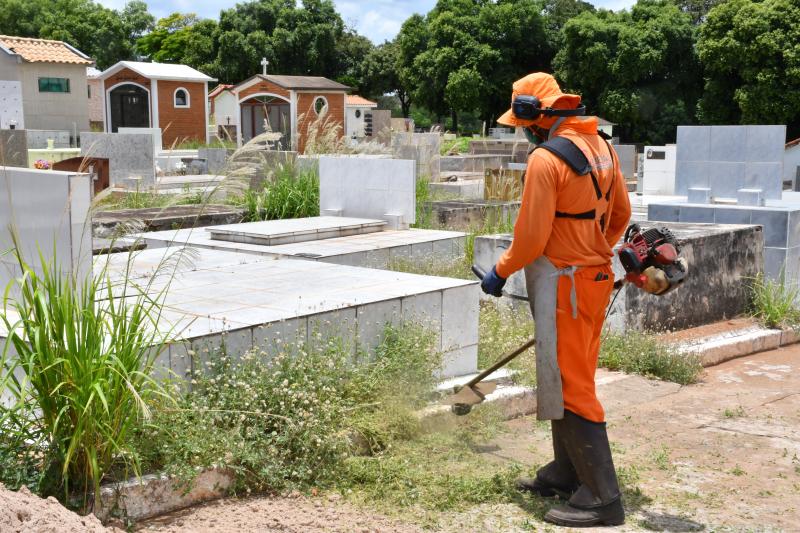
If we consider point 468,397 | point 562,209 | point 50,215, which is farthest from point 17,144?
point 562,209

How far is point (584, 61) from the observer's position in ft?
167

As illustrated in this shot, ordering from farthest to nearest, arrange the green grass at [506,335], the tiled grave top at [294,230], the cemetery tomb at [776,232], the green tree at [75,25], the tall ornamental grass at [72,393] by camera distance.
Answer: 1. the green tree at [75,25]
2. the cemetery tomb at [776,232]
3. the tiled grave top at [294,230]
4. the green grass at [506,335]
5. the tall ornamental grass at [72,393]

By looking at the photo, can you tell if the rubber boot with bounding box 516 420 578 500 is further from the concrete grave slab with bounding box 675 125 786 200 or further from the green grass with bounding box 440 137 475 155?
the green grass with bounding box 440 137 475 155

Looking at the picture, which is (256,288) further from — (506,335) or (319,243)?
(319,243)

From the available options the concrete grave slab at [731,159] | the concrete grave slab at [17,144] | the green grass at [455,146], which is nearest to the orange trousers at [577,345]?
the concrete grave slab at [731,159]

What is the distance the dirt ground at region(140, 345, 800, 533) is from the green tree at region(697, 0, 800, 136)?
127 ft

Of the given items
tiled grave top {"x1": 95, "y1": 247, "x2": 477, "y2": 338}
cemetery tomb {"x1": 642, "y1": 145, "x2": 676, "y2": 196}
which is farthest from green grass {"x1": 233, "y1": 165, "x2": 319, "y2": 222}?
cemetery tomb {"x1": 642, "y1": 145, "x2": 676, "y2": 196}

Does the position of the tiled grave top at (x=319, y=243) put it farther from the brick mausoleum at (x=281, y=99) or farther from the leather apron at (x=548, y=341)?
the brick mausoleum at (x=281, y=99)

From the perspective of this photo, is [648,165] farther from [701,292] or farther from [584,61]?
[584,61]

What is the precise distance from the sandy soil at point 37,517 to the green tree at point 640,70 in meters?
47.9

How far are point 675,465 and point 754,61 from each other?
140 ft

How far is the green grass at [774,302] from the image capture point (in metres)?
8.72

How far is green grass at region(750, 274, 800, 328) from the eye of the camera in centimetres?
872

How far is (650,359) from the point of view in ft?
23.4
